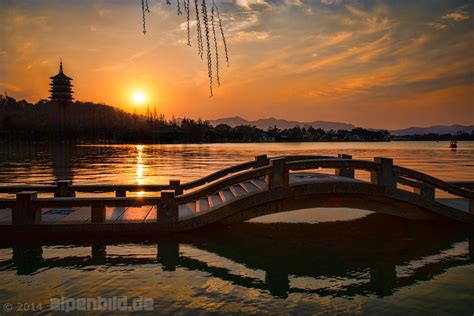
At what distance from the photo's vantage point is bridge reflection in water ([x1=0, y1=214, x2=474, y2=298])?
25.7ft

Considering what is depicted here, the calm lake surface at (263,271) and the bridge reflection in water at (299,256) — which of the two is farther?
the bridge reflection in water at (299,256)

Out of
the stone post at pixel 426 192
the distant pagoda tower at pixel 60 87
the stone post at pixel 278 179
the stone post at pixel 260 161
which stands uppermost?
the distant pagoda tower at pixel 60 87

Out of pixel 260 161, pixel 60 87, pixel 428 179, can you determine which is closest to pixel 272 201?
pixel 260 161

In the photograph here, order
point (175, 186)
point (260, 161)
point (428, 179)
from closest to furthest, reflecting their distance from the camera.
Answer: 1. point (428, 179)
2. point (175, 186)
3. point (260, 161)

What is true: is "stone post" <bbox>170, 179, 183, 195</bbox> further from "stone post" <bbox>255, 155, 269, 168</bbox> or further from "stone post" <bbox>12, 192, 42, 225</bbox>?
"stone post" <bbox>12, 192, 42, 225</bbox>

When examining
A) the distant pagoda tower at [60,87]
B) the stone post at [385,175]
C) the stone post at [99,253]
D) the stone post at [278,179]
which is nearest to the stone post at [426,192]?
→ the stone post at [385,175]

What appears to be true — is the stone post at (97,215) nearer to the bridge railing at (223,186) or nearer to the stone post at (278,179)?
the bridge railing at (223,186)

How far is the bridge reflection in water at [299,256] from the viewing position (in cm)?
784

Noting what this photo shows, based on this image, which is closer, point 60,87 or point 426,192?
point 426,192

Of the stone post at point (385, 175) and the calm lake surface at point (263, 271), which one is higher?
the stone post at point (385, 175)

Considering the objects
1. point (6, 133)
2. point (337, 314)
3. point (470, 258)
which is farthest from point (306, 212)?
point (6, 133)

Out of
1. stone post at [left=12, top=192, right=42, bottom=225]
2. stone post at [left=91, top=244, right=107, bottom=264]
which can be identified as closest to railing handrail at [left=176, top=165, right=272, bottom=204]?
stone post at [left=91, top=244, right=107, bottom=264]

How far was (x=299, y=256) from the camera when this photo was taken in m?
9.30

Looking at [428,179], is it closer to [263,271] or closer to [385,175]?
[385,175]
